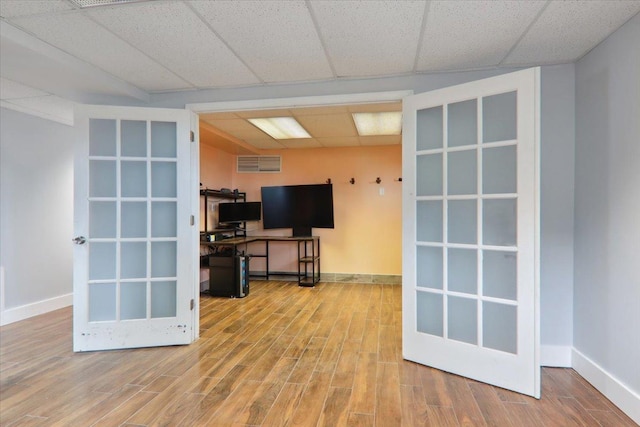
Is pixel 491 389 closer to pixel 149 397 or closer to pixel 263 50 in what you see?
pixel 149 397

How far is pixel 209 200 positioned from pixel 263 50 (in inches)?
135

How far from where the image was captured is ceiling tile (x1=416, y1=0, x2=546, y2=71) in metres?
1.82

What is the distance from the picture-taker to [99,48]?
89.3 inches

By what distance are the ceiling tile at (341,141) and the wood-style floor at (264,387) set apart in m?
2.89

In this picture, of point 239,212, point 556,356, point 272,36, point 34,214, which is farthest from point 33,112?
point 556,356

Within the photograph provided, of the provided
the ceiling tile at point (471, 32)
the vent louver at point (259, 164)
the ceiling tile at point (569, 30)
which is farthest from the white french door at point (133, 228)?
the vent louver at point (259, 164)

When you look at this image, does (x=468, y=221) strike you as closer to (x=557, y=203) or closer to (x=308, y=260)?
(x=557, y=203)

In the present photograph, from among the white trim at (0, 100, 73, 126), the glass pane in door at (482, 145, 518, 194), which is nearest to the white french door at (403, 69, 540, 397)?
the glass pane in door at (482, 145, 518, 194)

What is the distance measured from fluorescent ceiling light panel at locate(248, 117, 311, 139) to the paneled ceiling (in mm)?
1212

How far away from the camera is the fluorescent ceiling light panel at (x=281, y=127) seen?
13.4 ft

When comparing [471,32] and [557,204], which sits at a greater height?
[471,32]

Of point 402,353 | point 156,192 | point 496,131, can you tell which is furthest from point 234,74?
point 402,353

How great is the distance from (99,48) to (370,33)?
6.13ft

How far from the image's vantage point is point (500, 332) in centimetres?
221
